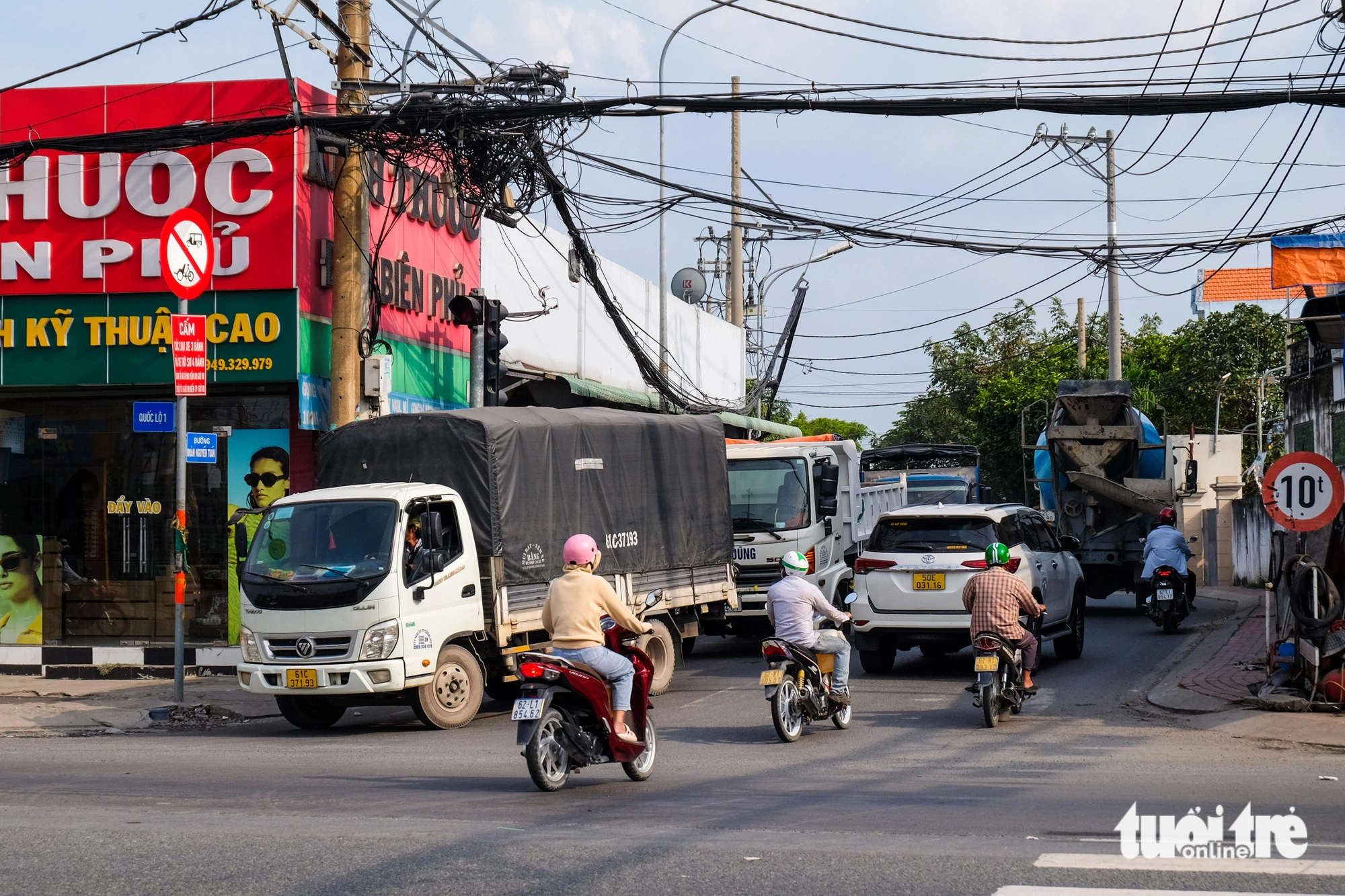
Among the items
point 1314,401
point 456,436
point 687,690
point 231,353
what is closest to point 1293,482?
point 1314,401

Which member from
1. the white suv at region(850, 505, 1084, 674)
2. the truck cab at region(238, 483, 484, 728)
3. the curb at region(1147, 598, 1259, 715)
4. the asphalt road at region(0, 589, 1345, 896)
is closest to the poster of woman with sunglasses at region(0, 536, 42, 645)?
the asphalt road at region(0, 589, 1345, 896)

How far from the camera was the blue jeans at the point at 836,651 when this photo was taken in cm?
1155

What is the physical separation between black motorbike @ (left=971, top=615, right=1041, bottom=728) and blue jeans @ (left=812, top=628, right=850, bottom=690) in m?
1.11

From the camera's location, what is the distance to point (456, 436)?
1302 centimetres

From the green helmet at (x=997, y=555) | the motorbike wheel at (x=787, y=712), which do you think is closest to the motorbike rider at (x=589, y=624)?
the motorbike wheel at (x=787, y=712)

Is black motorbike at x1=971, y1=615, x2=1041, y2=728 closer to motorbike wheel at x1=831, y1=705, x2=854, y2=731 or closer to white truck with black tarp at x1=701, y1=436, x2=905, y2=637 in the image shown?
motorbike wheel at x1=831, y1=705, x2=854, y2=731

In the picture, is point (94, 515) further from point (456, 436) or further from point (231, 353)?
point (456, 436)

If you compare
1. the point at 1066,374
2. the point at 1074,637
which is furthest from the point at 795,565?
the point at 1066,374

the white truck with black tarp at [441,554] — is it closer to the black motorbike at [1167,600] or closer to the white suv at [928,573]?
the white suv at [928,573]

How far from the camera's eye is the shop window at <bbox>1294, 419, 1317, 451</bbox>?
14953 millimetres

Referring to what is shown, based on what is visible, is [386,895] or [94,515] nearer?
[386,895]

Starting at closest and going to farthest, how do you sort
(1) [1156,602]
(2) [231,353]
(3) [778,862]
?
(3) [778,862]
(2) [231,353]
(1) [1156,602]

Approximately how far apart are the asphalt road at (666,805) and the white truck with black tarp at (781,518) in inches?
206

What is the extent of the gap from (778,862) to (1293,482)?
24.9ft
